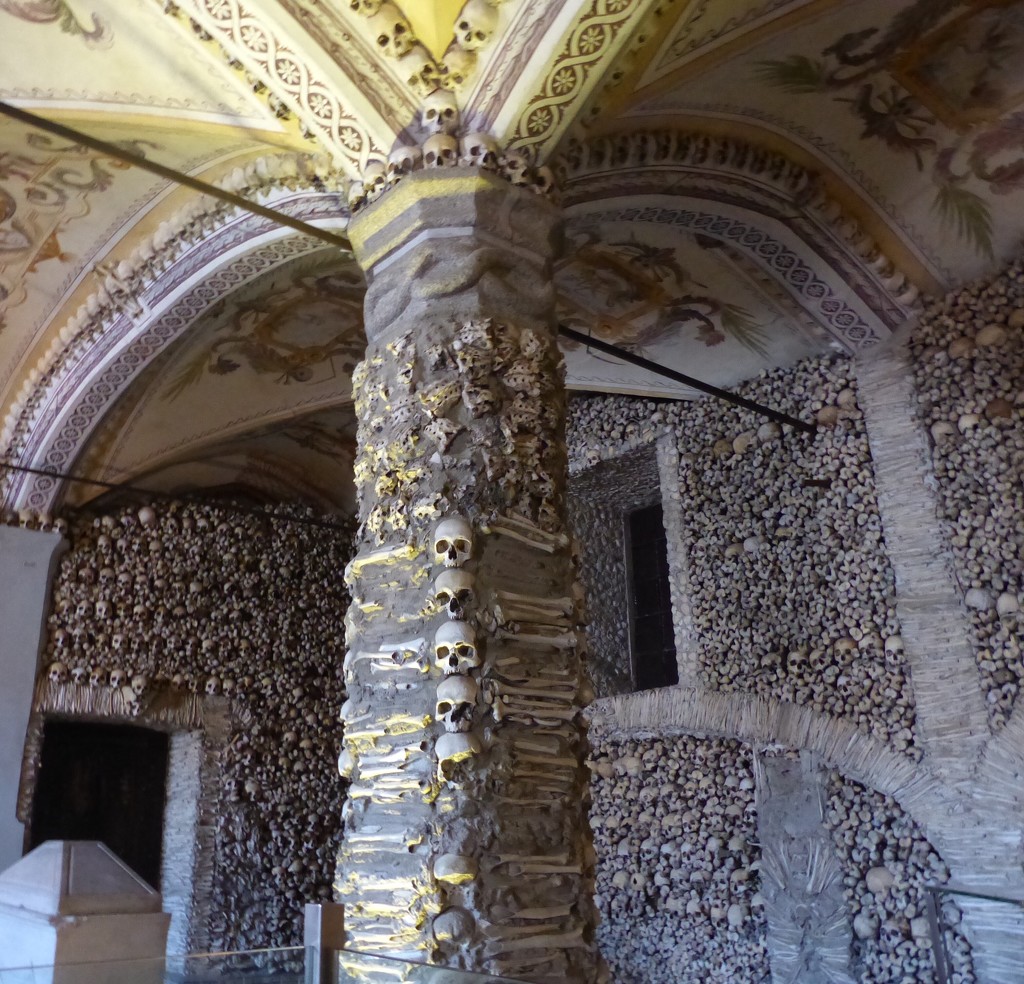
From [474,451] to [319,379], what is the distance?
11.4 ft

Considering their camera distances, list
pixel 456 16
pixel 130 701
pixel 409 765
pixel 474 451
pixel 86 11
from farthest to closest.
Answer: pixel 130 701 < pixel 86 11 < pixel 456 16 < pixel 474 451 < pixel 409 765

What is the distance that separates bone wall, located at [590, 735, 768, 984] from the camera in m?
4.96

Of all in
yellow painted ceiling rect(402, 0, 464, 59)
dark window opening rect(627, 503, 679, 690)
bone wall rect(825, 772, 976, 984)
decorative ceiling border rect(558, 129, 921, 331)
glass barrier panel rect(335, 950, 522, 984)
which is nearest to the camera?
glass barrier panel rect(335, 950, 522, 984)

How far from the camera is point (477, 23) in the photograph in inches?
122

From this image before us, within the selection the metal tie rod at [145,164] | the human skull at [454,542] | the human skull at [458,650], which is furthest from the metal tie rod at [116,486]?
the human skull at [458,650]

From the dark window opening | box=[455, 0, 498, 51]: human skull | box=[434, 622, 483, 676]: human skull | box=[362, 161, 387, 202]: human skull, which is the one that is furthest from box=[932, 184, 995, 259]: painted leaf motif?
box=[434, 622, 483, 676]: human skull

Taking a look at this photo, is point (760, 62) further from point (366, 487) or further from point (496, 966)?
point (496, 966)

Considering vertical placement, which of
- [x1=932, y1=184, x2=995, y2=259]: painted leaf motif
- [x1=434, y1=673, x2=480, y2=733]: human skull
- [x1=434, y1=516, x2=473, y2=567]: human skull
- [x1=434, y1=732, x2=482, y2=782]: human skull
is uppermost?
[x1=932, y1=184, x2=995, y2=259]: painted leaf motif

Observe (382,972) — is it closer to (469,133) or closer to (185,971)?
(185,971)

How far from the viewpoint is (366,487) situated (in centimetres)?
304

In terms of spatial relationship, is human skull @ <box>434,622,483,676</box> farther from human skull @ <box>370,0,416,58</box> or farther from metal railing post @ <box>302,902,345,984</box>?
human skull @ <box>370,0,416,58</box>

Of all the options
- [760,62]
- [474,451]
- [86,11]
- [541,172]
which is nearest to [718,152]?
[760,62]

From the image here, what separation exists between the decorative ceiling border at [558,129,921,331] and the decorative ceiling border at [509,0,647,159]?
0.16 metres

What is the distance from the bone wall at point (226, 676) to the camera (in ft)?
19.7
